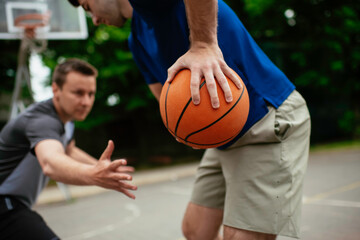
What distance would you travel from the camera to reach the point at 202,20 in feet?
4.42

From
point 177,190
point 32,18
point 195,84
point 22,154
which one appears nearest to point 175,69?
point 195,84

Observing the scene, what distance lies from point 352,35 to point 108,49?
1108 centimetres

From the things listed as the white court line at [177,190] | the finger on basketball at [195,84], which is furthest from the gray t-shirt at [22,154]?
the white court line at [177,190]

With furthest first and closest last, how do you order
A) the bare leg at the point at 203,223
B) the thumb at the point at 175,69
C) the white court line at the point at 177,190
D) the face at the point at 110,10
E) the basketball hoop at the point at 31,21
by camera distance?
the white court line at the point at 177,190
the basketball hoop at the point at 31,21
the bare leg at the point at 203,223
the face at the point at 110,10
the thumb at the point at 175,69

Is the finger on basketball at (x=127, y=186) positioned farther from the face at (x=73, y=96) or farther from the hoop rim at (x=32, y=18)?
the hoop rim at (x=32, y=18)

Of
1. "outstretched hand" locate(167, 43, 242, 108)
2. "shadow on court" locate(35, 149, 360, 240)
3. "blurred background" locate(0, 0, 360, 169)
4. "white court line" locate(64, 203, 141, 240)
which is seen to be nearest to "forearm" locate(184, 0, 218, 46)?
"outstretched hand" locate(167, 43, 242, 108)

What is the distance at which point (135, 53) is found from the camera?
2145mm

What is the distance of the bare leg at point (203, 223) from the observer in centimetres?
221

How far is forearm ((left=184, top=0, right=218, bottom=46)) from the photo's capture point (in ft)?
4.34

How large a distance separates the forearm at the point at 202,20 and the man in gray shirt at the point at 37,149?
956 millimetres

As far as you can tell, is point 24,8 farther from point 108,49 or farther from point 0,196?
point 0,196

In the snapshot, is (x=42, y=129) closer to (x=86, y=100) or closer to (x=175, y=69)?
(x=86, y=100)

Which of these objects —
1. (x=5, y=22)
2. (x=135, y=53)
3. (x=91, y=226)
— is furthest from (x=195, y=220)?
(x=5, y=22)

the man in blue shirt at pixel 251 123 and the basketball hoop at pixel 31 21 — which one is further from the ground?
the basketball hoop at pixel 31 21
